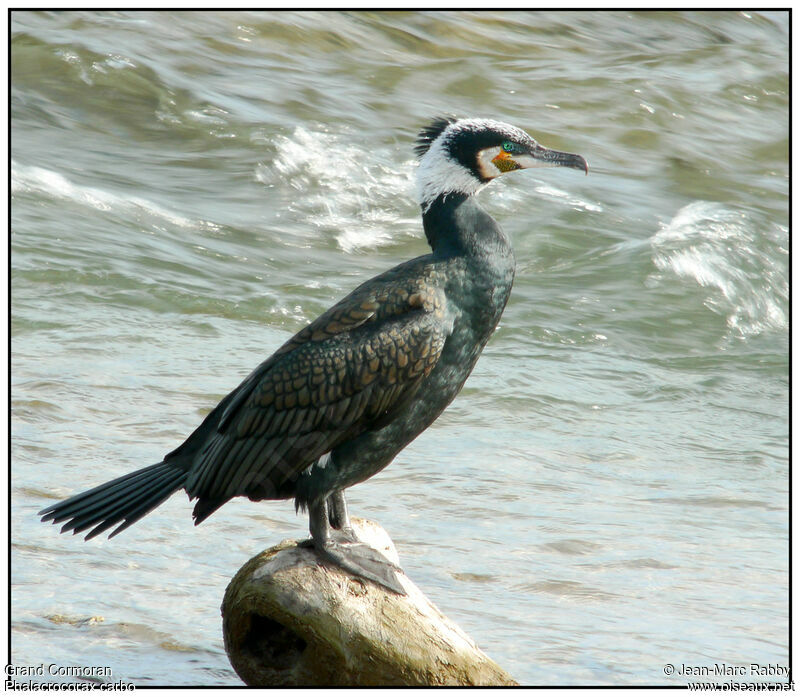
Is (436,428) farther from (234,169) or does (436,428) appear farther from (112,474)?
(234,169)

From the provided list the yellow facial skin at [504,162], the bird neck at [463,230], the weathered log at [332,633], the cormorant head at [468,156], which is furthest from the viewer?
the yellow facial skin at [504,162]

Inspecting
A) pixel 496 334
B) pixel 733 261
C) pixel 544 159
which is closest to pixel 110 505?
pixel 544 159

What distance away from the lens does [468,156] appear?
203 inches

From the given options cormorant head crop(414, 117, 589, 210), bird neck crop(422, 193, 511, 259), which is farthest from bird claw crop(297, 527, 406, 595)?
cormorant head crop(414, 117, 589, 210)

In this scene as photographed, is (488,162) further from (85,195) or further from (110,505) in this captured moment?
(85,195)

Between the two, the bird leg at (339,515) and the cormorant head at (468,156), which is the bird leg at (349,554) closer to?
the bird leg at (339,515)

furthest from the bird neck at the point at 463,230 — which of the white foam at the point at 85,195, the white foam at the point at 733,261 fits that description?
the white foam at the point at 85,195

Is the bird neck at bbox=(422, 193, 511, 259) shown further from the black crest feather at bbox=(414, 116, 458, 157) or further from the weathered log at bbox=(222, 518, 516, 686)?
the weathered log at bbox=(222, 518, 516, 686)

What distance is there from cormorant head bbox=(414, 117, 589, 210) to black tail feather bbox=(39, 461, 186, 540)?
69.4 inches

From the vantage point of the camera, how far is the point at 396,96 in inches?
605

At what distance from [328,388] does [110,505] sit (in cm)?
106

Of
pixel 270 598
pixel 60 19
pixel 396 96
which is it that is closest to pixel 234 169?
pixel 396 96

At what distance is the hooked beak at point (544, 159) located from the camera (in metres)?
5.30

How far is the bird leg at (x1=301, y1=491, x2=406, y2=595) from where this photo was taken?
4.68 meters
